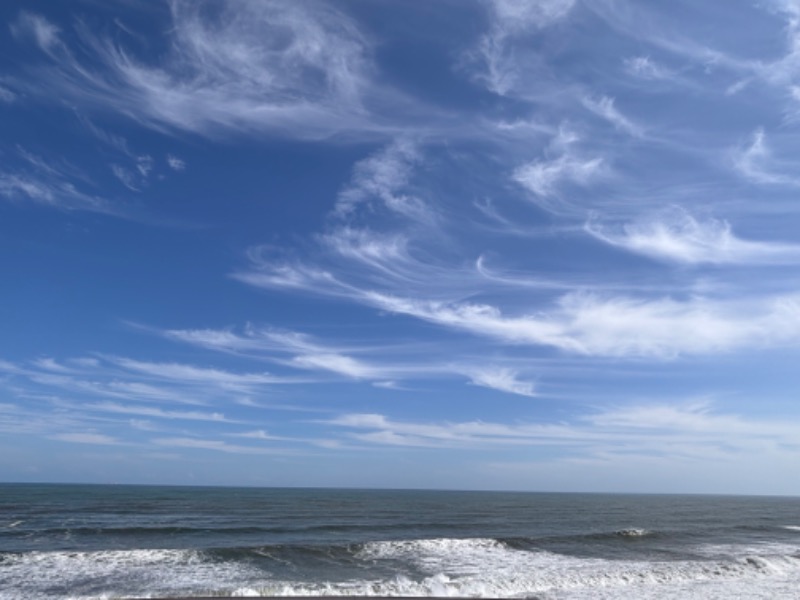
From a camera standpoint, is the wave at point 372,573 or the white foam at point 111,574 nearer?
the white foam at point 111,574

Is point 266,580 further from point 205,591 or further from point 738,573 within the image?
point 738,573

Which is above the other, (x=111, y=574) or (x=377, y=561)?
(x=377, y=561)

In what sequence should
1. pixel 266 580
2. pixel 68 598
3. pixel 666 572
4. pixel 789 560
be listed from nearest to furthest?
pixel 68 598, pixel 266 580, pixel 666 572, pixel 789 560

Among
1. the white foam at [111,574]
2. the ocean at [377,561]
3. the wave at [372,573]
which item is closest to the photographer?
the white foam at [111,574]

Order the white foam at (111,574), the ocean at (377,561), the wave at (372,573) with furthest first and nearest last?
the ocean at (377,561) → the wave at (372,573) → the white foam at (111,574)

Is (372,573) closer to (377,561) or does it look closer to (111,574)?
(377,561)

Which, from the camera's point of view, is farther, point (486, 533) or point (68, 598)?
point (486, 533)

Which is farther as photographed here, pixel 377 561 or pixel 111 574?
pixel 377 561

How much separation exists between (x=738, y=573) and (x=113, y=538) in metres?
33.1

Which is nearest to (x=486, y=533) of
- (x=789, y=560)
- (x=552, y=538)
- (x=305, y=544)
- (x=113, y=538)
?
(x=552, y=538)

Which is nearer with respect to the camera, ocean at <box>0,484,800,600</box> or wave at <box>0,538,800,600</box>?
wave at <box>0,538,800,600</box>

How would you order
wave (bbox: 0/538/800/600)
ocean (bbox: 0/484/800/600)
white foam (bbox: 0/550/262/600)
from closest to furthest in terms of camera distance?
white foam (bbox: 0/550/262/600) < wave (bbox: 0/538/800/600) < ocean (bbox: 0/484/800/600)

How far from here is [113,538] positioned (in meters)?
33.8

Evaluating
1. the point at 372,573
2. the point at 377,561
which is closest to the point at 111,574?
the point at 372,573
